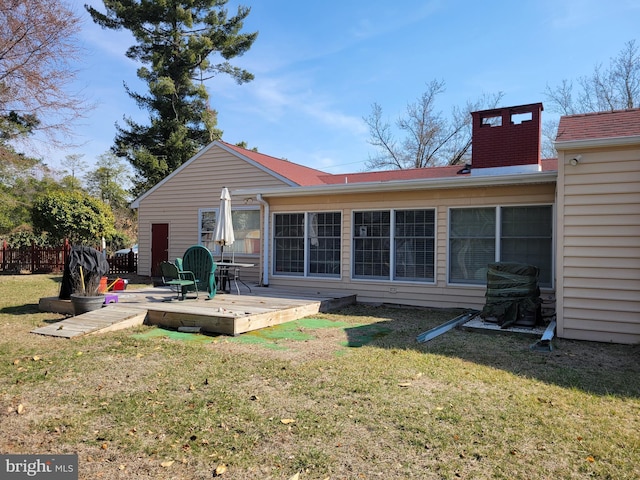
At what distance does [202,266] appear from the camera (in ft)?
26.7

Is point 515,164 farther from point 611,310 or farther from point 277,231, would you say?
point 277,231

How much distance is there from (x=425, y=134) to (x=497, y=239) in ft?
68.7

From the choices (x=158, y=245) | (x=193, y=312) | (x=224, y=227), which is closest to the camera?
(x=193, y=312)

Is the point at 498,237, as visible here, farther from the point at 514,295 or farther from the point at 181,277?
the point at 181,277

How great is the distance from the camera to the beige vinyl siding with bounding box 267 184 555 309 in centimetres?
805

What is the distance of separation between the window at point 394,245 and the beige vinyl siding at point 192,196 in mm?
3766

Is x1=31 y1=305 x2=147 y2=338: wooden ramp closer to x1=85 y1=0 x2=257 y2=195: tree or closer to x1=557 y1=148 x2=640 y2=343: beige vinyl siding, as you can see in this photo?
x1=557 y1=148 x2=640 y2=343: beige vinyl siding

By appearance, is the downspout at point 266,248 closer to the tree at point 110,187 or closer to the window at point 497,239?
the window at point 497,239

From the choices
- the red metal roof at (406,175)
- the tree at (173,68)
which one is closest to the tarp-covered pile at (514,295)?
the red metal roof at (406,175)

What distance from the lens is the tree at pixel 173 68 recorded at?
22.4 metres

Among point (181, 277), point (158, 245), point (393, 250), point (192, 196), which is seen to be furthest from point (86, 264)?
point (158, 245)

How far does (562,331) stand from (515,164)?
18.6 feet

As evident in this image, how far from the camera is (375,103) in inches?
1138

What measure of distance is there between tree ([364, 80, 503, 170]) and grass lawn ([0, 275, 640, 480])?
74.6 ft
